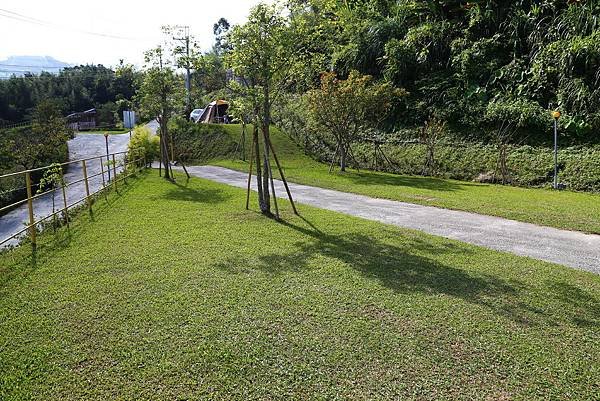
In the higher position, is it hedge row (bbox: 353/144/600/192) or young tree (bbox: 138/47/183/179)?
young tree (bbox: 138/47/183/179)

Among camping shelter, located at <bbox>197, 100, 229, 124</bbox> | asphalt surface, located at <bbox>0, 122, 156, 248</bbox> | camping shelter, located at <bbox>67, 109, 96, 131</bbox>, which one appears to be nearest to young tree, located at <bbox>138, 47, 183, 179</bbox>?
asphalt surface, located at <bbox>0, 122, 156, 248</bbox>

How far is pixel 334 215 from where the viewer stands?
8.36 m

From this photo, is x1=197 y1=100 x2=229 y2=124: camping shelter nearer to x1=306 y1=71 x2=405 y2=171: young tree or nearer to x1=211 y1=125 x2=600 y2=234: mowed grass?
x1=211 y1=125 x2=600 y2=234: mowed grass

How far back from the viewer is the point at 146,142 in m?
19.2

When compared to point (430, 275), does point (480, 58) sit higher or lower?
higher

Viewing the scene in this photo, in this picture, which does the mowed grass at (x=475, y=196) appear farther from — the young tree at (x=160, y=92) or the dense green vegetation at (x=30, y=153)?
the dense green vegetation at (x=30, y=153)

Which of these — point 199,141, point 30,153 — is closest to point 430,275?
point 199,141

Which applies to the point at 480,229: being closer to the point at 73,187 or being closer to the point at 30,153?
the point at 73,187

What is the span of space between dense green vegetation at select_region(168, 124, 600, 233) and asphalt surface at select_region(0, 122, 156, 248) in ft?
Result: 18.8

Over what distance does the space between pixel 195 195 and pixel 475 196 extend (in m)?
6.73

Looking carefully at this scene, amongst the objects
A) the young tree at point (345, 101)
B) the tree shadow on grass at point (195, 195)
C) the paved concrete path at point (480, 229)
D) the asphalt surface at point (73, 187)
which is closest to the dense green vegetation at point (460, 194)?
the paved concrete path at point (480, 229)

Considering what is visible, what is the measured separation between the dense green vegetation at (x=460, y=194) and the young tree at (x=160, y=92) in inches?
147

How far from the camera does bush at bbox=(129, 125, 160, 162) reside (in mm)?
18752

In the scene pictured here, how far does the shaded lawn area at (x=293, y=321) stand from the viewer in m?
2.81
